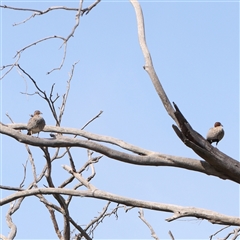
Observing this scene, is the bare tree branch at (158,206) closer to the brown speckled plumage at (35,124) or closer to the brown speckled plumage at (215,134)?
the brown speckled plumage at (35,124)

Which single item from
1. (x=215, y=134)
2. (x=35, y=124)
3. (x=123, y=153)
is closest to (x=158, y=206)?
(x=123, y=153)

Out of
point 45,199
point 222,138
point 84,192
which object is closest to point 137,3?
point 84,192

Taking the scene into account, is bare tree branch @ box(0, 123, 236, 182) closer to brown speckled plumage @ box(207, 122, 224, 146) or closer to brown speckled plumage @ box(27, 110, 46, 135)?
brown speckled plumage @ box(27, 110, 46, 135)

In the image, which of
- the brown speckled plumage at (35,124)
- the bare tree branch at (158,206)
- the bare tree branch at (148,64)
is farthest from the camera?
the brown speckled plumage at (35,124)

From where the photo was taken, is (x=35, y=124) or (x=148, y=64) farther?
(x=35, y=124)

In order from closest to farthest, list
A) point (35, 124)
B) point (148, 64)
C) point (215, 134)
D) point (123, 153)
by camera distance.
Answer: point (123, 153)
point (148, 64)
point (35, 124)
point (215, 134)

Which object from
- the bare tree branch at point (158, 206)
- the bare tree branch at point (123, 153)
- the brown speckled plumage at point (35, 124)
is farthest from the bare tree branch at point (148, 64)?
the brown speckled plumage at point (35, 124)

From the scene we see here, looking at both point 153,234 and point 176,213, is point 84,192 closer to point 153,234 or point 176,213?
point 176,213

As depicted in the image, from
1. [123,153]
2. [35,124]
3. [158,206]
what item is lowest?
[158,206]

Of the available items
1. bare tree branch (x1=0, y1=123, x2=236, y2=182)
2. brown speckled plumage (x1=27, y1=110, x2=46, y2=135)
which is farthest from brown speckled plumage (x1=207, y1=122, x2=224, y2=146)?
bare tree branch (x1=0, y1=123, x2=236, y2=182)

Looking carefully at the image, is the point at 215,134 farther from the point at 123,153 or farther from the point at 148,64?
the point at 123,153

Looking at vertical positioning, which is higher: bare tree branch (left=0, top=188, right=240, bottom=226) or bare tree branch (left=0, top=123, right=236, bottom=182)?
bare tree branch (left=0, top=123, right=236, bottom=182)

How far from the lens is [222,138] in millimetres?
9852

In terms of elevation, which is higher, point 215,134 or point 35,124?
point 215,134
